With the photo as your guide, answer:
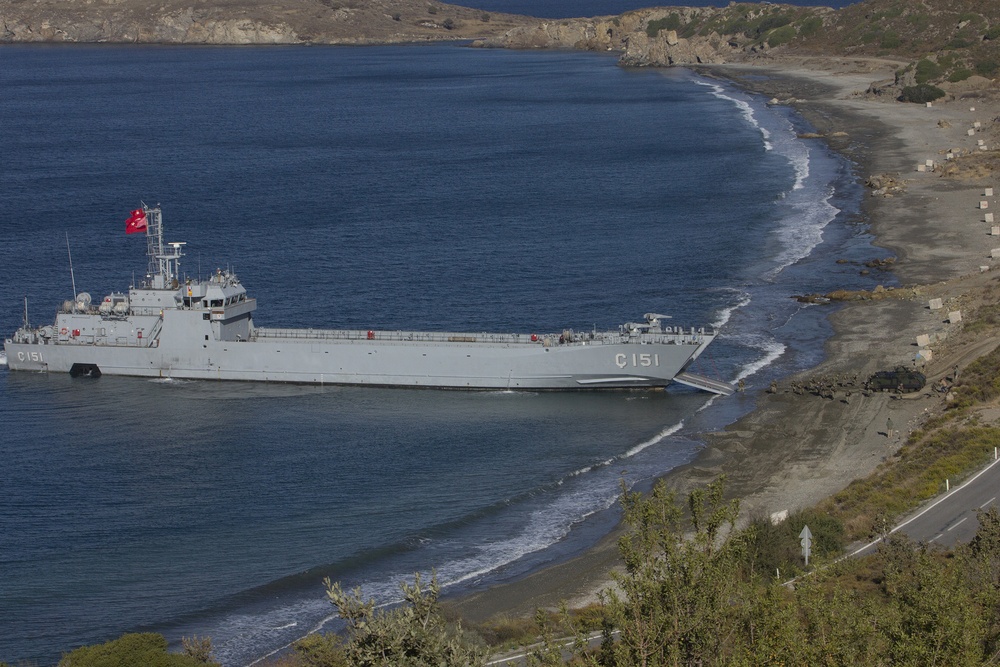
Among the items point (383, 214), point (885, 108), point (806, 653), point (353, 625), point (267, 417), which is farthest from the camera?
point (885, 108)

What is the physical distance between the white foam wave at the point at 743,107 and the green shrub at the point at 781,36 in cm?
2311

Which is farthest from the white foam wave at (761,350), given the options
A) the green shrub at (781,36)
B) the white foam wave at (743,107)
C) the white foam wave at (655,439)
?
the green shrub at (781,36)

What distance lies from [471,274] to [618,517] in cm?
3276

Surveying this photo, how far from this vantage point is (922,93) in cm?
13138

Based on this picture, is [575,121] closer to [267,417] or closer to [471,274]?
[471,274]

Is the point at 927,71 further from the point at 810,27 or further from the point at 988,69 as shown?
the point at 810,27

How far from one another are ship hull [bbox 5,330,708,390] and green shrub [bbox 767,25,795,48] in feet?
490

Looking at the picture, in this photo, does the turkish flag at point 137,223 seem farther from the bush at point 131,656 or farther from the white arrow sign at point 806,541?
the white arrow sign at point 806,541

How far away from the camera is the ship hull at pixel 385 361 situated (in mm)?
51875

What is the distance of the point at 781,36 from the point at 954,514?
169132mm

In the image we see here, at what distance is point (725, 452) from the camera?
44.1 m

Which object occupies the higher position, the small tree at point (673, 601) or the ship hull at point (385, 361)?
the small tree at point (673, 601)

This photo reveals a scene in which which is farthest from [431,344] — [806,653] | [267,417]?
[806,653]

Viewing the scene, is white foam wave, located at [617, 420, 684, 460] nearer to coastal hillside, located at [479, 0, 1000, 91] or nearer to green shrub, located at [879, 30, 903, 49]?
coastal hillside, located at [479, 0, 1000, 91]
